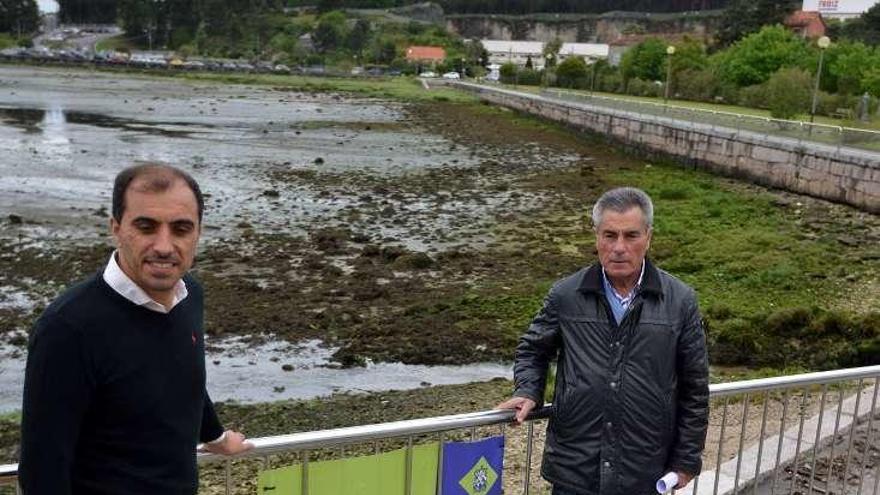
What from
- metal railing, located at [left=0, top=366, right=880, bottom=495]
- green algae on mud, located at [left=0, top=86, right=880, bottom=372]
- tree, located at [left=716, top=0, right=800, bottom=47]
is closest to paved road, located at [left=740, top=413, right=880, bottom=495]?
metal railing, located at [left=0, top=366, right=880, bottom=495]

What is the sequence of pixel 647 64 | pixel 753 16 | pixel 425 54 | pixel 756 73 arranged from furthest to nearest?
pixel 425 54, pixel 753 16, pixel 647 64, pixel 756 73

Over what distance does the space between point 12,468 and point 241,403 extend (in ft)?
24.4

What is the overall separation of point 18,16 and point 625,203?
16917cm

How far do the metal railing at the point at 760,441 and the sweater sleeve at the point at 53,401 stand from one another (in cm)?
65

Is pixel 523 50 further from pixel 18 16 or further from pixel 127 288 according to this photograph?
pixel 127 288

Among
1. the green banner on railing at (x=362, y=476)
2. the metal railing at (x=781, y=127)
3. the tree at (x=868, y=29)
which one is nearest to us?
the green banner on railing at (x=362, y=476)

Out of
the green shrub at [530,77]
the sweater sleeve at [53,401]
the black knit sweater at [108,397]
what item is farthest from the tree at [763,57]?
the sweater sleeve at [53,401]

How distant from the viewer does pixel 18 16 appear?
147 metres

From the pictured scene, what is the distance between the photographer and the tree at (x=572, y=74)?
8681 centimetres

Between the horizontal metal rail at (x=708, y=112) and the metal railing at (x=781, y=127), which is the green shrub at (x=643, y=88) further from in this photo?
the metal railing at (x=781, y=127)

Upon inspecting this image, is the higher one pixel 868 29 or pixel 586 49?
pixel 586 49

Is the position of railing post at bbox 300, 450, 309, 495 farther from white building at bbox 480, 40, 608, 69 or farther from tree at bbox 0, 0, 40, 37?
tree at bbox 0, 0, 40, 37

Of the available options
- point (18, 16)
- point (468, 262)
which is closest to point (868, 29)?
point (468, 262)

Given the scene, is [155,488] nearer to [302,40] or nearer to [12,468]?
[12,468]
